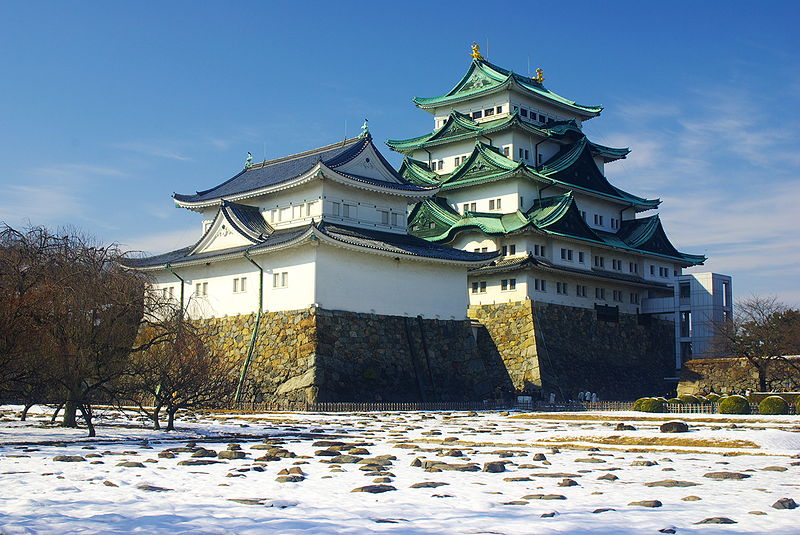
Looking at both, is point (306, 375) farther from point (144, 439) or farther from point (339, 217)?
point (144, 439)

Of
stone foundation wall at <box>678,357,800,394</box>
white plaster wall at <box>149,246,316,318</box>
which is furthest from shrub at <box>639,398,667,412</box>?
white plaster wall at <box>149,246,316,318</box>

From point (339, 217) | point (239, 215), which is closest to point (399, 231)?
point (339, 217)

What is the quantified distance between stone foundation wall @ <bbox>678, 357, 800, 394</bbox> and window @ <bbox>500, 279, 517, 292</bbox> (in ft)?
41.7

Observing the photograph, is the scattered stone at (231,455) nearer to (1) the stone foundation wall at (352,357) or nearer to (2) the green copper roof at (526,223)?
(1) the stone foundation wall at (352,357)

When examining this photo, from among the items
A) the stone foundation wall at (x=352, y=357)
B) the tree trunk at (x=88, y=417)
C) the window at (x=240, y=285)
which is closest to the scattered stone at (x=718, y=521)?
the tree trunk at (x=88, y=417)

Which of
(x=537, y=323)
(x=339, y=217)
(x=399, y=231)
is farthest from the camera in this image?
(x=537, y=323)

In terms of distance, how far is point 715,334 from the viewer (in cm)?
5975

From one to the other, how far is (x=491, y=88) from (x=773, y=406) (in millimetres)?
35613

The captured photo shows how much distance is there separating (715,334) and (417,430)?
Result: 1526 inches

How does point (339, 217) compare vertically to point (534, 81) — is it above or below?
below

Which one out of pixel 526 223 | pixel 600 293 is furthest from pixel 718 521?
pixel 600 293

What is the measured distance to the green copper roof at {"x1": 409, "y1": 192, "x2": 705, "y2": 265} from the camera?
186 feet

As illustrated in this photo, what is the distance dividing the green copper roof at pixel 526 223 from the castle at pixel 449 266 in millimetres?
149

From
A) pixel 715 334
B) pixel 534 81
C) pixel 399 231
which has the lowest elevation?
pixel 715 334
